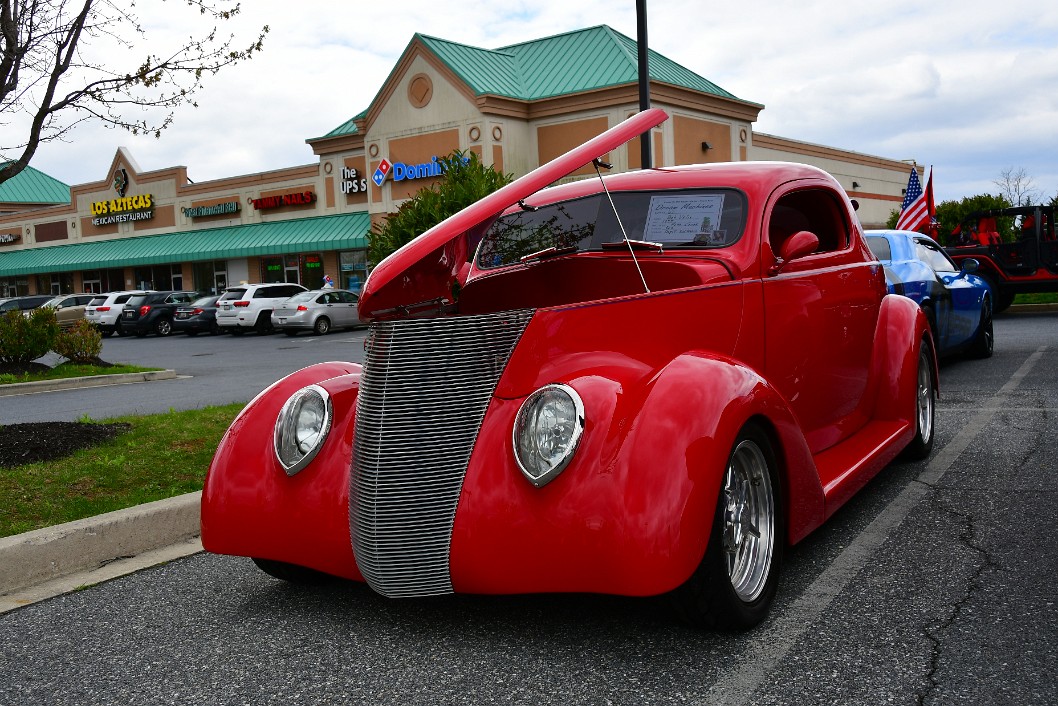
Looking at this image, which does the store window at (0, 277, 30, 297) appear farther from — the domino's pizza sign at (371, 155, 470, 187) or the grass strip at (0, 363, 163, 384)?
the grass strip at (0, 363, 163, 384)

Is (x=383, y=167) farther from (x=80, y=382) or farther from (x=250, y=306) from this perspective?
(x=80, y=382)

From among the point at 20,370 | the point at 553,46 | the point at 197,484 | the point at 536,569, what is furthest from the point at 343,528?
the point at 553,46

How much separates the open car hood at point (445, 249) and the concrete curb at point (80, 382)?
12.4 meters

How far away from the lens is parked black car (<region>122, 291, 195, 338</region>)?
33.7 metres

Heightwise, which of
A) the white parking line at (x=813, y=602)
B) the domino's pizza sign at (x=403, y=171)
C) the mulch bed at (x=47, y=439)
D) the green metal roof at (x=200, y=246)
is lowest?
the white parking line at (x=813, y=602)

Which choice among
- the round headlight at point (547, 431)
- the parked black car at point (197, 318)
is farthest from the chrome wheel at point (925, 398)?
the parked black car at point (197, 318)

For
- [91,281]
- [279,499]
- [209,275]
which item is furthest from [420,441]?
[91,281]

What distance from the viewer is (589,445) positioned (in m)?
3.19

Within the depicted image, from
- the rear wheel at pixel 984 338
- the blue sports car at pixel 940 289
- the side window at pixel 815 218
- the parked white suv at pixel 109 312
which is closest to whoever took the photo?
the side window at pixel 815 218

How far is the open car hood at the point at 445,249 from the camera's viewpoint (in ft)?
12.1

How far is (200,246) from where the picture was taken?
4488 centimetres

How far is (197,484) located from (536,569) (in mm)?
3522

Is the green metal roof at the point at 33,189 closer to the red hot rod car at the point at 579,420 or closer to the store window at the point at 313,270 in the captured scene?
the store window at the point at 313,270

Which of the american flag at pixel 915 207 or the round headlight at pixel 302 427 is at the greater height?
the american flag at pixel 915 207
